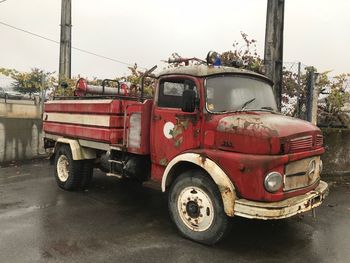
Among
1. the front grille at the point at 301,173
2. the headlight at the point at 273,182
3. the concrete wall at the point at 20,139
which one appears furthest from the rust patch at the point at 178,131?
the concrete wall at the point at 20,139

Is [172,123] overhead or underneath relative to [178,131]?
overhead

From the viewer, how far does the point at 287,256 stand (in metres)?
4.74

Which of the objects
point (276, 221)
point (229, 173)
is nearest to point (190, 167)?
point (229, 173)

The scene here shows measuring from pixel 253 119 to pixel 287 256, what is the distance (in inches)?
70.3

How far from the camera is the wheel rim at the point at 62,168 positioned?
8.18m

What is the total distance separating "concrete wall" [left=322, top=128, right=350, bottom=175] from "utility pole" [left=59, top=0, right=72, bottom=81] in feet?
30.1

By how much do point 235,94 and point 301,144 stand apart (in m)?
1.21

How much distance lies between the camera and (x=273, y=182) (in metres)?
4.54

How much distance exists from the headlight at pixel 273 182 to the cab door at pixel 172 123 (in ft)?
3.83

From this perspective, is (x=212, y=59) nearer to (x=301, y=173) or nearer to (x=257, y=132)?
(x=257, y=132)

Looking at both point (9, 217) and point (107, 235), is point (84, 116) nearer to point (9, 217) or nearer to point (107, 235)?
point (9, 217)

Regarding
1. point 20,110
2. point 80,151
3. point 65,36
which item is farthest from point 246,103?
point 65,36

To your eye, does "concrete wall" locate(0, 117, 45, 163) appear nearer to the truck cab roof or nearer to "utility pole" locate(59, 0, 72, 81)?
"utility pole" locate(59, 0, 72, 81)

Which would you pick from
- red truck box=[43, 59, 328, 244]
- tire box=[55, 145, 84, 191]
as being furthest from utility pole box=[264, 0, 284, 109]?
tire box=[55, 145, 84, 191]
